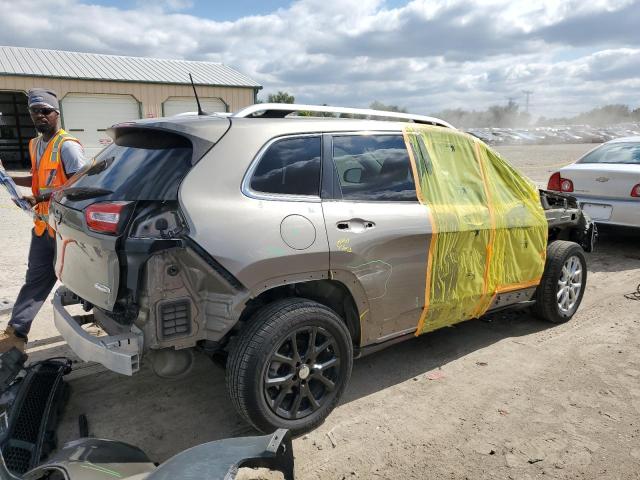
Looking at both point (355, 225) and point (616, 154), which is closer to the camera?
point (355, 225)

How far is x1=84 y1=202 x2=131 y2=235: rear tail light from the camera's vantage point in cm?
257

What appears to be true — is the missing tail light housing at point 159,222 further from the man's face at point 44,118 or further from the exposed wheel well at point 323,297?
the man's face at point 44,118

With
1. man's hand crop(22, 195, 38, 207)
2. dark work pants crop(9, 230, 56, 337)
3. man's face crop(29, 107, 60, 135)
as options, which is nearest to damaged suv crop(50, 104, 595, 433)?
dark work pants crop(9, 230, 56, 337)

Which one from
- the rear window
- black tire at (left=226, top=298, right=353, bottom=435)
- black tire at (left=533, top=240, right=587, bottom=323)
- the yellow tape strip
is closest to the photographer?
the rear window

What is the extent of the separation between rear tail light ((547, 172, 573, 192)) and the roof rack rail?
4322 mm

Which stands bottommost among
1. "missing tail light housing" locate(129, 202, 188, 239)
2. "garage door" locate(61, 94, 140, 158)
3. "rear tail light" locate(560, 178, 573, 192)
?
"rear tail light" locate(560, 178, 573, 192)

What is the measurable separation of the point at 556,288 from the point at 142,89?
822 inches

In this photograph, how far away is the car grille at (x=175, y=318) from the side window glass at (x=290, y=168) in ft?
2.43

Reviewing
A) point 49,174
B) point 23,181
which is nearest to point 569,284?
point 49,174

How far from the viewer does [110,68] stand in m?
22.5

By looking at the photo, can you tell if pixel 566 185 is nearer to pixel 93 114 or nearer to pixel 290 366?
pixel 290 366

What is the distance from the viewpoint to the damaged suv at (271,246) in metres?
2.62

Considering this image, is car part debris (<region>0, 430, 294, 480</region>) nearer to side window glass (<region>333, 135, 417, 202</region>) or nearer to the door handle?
the door handle

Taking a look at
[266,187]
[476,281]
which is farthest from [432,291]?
[266,187]
